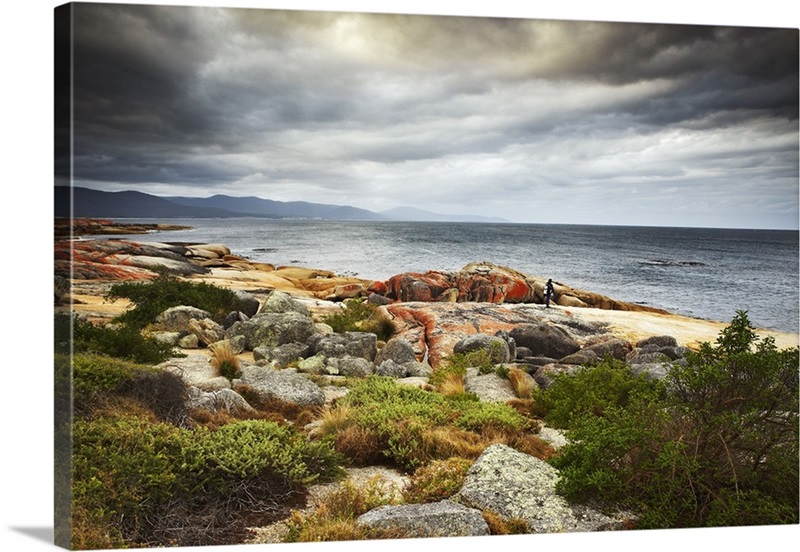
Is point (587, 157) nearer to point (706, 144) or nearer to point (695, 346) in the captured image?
point (706, 144)

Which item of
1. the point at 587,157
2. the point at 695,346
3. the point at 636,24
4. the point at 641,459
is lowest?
the point at 641,459

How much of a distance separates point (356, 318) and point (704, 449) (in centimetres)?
367

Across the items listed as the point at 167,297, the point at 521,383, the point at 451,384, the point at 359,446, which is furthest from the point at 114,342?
the point at 521,383

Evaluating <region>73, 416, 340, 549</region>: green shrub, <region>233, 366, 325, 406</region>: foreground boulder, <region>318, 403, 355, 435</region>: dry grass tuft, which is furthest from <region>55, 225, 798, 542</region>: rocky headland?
<region>73, 416, 340, 549</region>: green shrub

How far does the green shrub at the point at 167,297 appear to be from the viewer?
700 cm

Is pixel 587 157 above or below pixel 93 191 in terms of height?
above

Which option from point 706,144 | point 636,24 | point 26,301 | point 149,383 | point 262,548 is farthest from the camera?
point 706,144

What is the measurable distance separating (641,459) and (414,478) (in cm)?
191

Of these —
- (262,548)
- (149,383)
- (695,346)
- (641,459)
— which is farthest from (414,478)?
(695,346)

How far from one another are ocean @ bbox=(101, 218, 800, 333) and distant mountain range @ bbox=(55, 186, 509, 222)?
3.3 inches

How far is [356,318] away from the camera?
8.24 m

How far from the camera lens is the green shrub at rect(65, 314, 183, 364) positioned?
6278 millimetres

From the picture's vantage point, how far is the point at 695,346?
312 inches

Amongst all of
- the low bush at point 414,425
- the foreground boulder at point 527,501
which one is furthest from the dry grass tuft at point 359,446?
the foreground boulder at point 527,501
